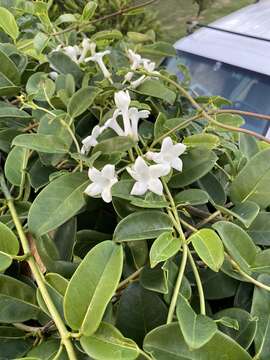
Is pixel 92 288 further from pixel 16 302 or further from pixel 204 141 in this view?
pixel 204 141

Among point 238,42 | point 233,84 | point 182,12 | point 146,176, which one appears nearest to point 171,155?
point 146,176

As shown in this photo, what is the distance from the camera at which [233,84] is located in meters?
2.21

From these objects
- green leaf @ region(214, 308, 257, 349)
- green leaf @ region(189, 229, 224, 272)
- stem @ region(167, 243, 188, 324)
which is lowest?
green leaf @ region(214, 308, 257, 349)

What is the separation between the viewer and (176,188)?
22.3 inches

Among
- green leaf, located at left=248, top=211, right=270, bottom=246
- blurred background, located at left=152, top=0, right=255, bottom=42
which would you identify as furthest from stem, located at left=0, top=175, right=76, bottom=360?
blurred background, located at left=152, top=0, right=255, bottom=42

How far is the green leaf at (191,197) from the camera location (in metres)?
0.51

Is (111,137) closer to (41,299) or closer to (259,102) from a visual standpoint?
(41,299)

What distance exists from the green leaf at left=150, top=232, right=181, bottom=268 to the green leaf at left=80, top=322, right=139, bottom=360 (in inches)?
2.5

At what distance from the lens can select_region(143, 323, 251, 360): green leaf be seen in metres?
0.40

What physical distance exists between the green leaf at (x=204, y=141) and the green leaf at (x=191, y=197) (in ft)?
0.21

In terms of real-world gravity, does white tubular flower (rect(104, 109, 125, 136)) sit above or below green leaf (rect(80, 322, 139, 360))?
above

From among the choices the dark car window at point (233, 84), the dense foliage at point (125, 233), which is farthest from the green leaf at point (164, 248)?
the dark car window at point (233, 84)

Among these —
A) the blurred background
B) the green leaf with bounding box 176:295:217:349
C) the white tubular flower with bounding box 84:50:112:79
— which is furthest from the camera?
the blurred background

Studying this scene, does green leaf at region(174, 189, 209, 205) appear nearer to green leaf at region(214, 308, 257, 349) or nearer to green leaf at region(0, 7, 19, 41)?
green leaf at region(214, 308, 257, 349)
